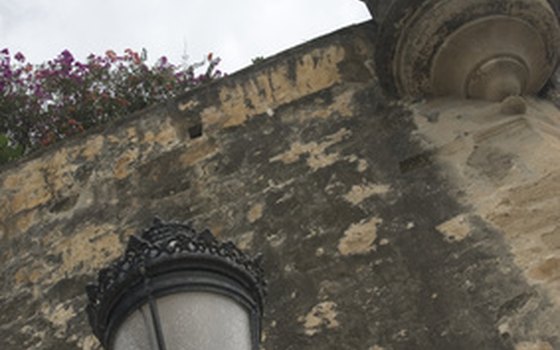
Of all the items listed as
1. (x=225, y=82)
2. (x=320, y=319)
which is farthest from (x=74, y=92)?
(x=320, y=319)

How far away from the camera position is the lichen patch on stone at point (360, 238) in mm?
4113

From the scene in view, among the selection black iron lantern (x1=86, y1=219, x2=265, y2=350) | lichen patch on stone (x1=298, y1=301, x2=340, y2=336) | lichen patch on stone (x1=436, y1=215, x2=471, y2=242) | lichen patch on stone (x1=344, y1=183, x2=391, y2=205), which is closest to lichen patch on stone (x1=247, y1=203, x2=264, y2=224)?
lichen patch on stone (x1=344, y1=183, x2=391, y2=205)

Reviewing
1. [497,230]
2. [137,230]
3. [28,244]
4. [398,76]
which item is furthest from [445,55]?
[28,244]

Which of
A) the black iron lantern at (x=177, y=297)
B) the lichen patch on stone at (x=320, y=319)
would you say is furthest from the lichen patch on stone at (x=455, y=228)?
the black iron lantern at (x=177, y=297)

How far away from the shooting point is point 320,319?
3898mm

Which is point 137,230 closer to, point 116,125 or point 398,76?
point 116,125

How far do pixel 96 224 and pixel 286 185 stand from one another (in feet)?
4.30

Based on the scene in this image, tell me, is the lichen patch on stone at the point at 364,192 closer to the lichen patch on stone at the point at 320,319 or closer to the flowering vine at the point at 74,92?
the lichen patch on stone at the point at 320,319

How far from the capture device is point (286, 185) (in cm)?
471

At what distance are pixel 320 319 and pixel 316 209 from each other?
77cm

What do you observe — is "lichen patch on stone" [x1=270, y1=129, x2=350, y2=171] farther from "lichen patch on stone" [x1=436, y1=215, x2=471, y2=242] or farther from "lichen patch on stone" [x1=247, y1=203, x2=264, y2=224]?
"lichen patch on stone" [x1=436, y1=215, x2=471, y2=242]

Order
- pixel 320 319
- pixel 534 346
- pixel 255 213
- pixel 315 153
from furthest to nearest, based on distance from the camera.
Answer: pixel 315 153 → pixel 255 213 → pixel 320 319 → pixel 534 346

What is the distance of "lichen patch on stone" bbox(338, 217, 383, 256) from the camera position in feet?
13.5

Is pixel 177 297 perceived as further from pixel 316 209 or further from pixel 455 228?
pixel 316 209
